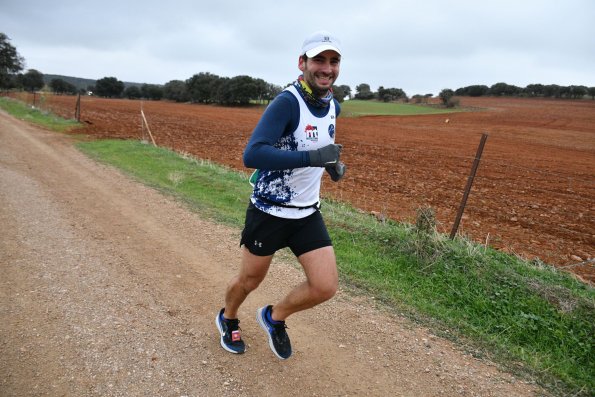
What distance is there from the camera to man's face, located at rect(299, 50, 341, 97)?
2.42m

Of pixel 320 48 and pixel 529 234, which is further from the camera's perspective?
pixel 529 234

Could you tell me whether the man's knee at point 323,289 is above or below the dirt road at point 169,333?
above

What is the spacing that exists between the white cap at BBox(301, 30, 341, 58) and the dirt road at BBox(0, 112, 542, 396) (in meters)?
2.18

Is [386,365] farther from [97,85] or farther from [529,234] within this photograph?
[97,85]

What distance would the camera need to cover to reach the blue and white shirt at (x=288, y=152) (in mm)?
2275

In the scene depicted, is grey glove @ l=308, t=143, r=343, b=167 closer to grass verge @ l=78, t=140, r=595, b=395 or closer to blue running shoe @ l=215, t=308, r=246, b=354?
blue running shoe @ l=215, t=308, r=246, b=354

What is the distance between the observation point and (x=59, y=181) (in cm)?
821

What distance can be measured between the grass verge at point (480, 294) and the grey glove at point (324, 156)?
A: 2282mm

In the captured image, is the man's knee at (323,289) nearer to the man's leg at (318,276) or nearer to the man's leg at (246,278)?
the man's leg at (318,276)

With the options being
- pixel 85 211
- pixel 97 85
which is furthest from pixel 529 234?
pixel 97 85

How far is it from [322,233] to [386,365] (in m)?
1.25

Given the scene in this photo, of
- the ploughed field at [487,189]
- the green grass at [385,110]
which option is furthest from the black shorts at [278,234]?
the green grass at [385,110]

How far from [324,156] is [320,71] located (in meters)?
0.54

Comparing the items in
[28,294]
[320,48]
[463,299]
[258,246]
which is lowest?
[463,299]
